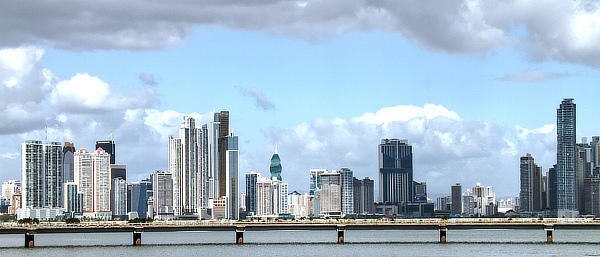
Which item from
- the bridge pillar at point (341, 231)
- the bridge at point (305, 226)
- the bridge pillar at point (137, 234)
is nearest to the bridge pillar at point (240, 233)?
the bridge at point (305, 226)

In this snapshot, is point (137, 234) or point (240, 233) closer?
point (240, 233)

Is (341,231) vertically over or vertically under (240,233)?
over

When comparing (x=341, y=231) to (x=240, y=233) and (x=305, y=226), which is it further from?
(x=240, y=233)

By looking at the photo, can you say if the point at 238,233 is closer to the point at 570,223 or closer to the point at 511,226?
the point at 511,226

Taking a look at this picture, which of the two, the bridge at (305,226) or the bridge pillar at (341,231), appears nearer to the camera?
the bridge at (305,226)

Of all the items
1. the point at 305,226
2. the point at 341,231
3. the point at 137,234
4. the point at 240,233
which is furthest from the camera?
the point at 137,234

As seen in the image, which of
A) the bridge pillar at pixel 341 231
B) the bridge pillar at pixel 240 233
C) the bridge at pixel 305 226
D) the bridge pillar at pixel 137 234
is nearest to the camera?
the bridge at pixel 305 226

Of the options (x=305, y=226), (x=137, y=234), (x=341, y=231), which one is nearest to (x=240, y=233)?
(x=305, y=226)

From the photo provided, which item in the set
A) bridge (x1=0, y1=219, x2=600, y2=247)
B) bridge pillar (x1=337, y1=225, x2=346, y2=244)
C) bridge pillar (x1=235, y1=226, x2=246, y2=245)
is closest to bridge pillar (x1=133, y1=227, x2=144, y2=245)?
bridge (x1=0, y1=219, x2=600, y2=247)

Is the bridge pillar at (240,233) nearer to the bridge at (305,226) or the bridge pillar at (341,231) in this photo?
the bridge at (305,226)

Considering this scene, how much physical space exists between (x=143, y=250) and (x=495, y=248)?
65.7m

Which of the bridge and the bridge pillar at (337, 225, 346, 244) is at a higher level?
the bridge

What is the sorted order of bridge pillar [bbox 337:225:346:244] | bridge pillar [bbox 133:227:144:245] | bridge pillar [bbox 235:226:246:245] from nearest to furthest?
1. bridge pillar [bbox 133:227:144:245]
2. bridge pillar [bbox 337:225:346:244]
3. bridge pillar [bbox 235:226:246:245]

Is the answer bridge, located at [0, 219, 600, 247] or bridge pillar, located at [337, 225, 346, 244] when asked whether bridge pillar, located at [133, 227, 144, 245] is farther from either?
bridge pillar, located at [337, 225, 346, 244]
